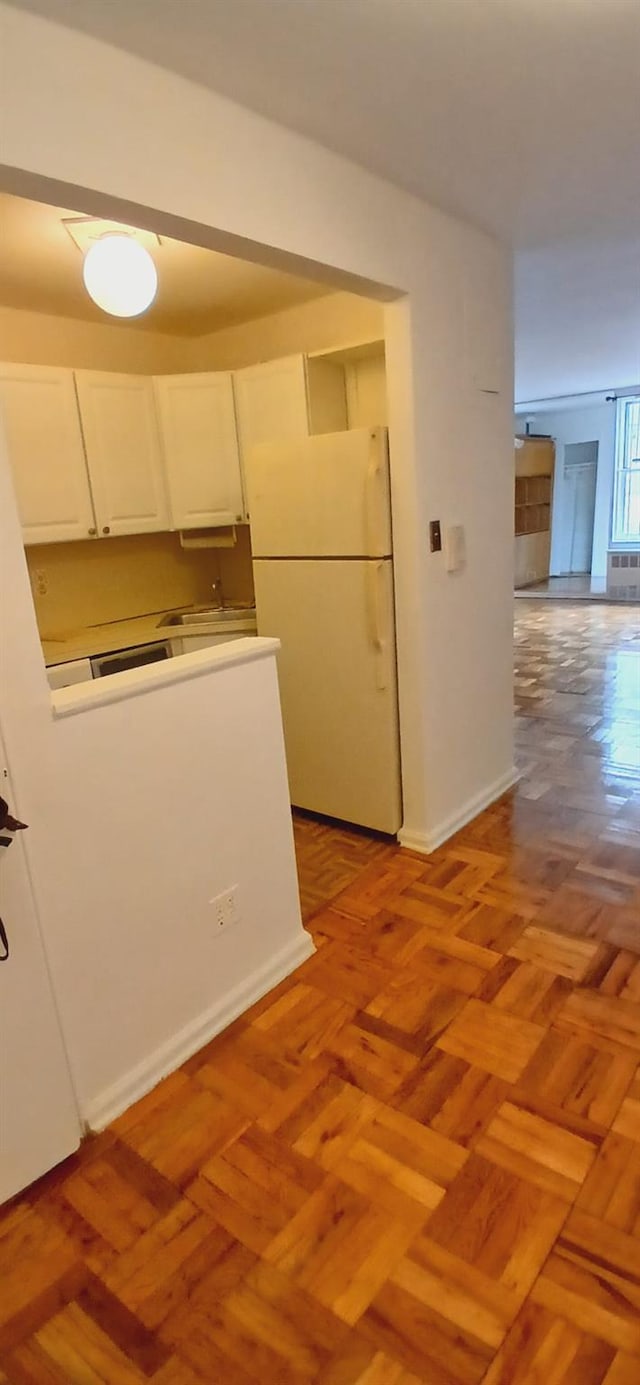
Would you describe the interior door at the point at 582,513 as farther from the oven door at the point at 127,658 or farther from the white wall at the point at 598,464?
the oven door at the point at 127,658

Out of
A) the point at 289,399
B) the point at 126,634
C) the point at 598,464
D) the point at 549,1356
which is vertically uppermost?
the point at 289,399

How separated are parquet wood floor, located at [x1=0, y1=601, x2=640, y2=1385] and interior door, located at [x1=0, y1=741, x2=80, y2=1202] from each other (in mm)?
80

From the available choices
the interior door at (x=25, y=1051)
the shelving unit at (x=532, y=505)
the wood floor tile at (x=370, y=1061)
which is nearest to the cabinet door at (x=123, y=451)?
the interior door at (x=25, y=1051)

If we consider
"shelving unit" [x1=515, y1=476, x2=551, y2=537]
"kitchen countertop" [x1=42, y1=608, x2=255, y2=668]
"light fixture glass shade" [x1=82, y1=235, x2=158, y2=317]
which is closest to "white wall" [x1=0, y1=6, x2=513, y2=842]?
"light fixture glass shade" [x1=82, y1=235, x2=158, y2=317]

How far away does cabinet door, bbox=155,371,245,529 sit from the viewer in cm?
341

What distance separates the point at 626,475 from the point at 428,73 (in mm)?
7893

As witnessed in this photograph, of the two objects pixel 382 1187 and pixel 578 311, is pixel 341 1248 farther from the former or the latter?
pixel 578 311

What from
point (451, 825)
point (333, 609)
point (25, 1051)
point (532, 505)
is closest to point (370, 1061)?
point (25, 1051)

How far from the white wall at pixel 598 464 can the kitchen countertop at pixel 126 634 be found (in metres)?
6.64

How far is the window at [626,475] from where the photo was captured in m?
8.34

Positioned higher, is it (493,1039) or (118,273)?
(118,273)

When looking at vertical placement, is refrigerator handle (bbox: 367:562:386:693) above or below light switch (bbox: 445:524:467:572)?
below

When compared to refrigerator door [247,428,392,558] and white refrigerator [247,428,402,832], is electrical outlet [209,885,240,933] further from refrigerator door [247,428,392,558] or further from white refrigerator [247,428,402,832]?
refrigerator door [247,428,392,558]

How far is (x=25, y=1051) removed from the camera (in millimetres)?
1504
